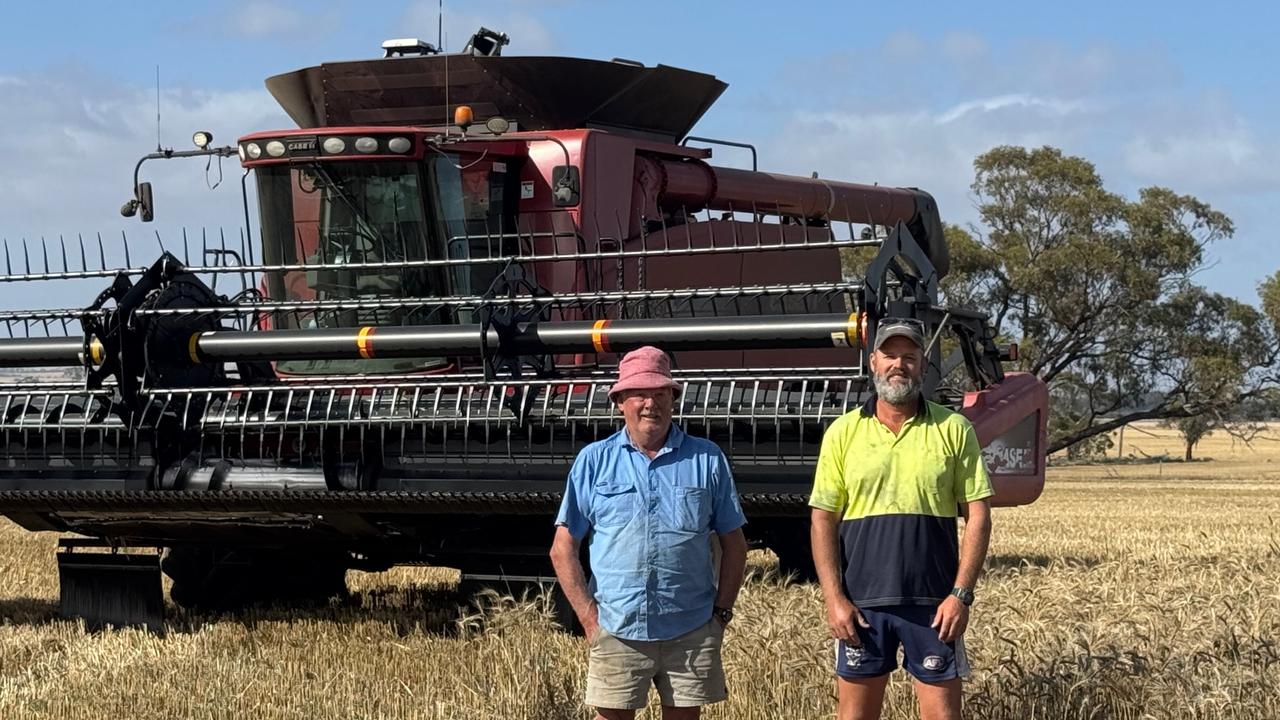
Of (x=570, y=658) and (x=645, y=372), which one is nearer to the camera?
(x=645, y=372)

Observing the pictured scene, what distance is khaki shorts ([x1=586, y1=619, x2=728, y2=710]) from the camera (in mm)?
4020

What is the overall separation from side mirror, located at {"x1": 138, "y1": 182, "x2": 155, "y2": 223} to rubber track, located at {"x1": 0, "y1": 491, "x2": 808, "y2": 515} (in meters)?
2.01

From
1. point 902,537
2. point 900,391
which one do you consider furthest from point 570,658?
point 900,391

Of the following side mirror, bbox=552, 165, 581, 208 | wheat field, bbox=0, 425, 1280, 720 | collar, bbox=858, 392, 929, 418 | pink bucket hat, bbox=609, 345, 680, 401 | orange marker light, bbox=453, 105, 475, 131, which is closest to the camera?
pink bucket hat, bbox=609, 345, 680, 401

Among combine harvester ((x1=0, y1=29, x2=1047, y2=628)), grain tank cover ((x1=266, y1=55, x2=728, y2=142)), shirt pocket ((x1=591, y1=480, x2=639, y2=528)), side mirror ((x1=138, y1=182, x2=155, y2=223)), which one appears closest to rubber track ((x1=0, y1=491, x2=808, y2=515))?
combine harvester ((x1=0, y1=29, x2=1047, y2=628))

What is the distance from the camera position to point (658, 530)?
3.99 meters

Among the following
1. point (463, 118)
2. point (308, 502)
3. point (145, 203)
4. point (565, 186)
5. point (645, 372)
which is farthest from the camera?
point (145, 203)

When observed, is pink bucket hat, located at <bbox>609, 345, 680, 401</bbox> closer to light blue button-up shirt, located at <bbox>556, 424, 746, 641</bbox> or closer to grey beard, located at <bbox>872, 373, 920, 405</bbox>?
light blue button-up shirt, located at <bbox>556, 424, 746, 641</bbox>

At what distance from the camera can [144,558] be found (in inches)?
303

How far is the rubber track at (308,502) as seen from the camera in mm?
6492

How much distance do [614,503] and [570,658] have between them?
7.14 ft

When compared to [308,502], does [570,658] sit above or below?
below

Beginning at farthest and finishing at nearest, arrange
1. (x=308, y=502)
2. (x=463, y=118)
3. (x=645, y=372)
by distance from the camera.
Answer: (x=463, y=118)
(x=308, y=502)
(x=645, y=372)

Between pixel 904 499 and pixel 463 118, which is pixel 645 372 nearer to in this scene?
pixel 904 499
